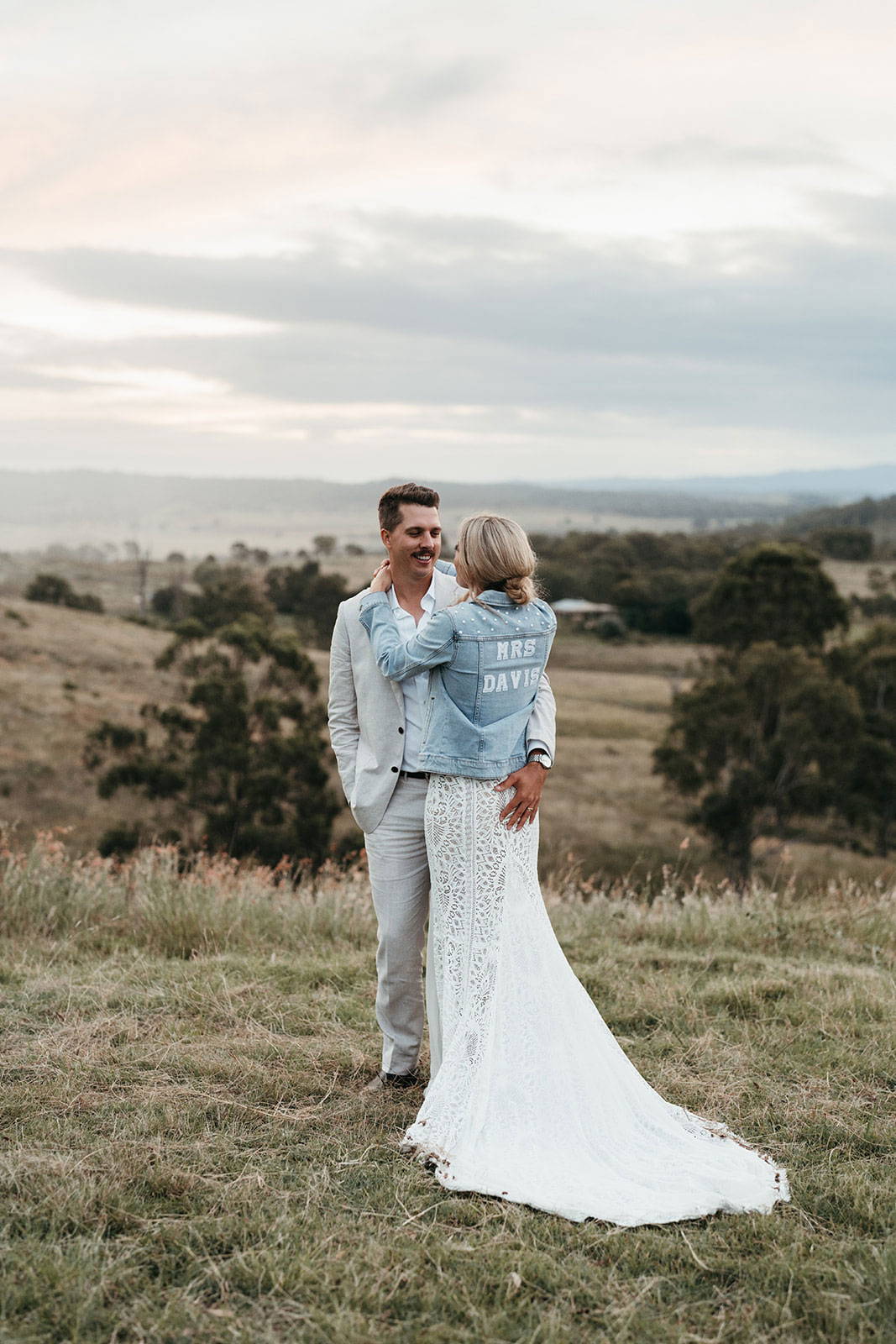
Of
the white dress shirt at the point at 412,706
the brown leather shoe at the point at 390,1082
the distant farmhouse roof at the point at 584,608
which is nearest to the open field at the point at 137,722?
the distant farmhouse roof at the point at 584,608

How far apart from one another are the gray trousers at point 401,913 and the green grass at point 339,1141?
0.27 m

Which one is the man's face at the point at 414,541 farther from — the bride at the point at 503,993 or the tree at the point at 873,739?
the tree at the point at 873,739

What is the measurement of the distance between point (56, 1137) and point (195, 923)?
2656 millimetres

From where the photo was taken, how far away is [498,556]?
149 inches

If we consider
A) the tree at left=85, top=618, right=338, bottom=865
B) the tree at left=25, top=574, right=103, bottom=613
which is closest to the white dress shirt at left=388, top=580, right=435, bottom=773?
the tree at left=85, top=618, right=338, bottom=865

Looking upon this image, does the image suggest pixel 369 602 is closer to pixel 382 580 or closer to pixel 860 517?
pixel 382 580

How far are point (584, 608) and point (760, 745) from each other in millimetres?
36917

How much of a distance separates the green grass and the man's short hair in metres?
2.13

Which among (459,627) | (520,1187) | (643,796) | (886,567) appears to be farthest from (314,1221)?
(886,567)

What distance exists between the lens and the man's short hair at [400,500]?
3977 millimetres

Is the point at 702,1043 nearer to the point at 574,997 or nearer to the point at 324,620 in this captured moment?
the point at 574,997

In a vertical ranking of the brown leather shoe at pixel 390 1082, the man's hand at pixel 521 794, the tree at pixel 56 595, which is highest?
the man's hand at pixel 521 794

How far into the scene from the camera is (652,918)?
272 inches

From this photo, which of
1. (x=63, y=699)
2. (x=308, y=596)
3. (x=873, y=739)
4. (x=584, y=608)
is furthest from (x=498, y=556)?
(x=584, y=608)
